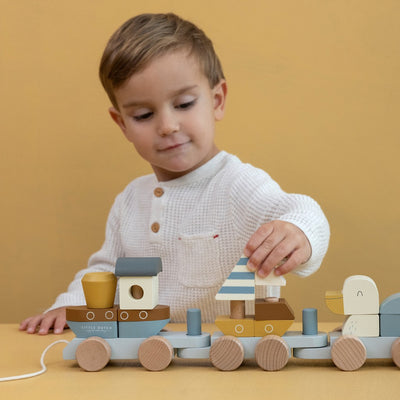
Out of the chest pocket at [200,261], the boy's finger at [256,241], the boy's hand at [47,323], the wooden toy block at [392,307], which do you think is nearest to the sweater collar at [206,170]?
the chest pocket at [200,261]

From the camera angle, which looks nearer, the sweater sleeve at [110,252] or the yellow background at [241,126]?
the sweater sleeve at [110,252]

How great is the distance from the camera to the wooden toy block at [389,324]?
67cm

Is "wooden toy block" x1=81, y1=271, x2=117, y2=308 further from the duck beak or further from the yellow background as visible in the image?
the yellow background

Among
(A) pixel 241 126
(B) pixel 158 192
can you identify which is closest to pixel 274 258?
(B) pixel 158 192

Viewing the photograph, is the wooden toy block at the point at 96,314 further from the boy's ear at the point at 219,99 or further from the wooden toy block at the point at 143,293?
the boy's ear at the point at 219,99

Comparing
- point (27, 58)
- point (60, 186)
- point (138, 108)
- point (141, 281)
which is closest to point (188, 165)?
point (138, 108)

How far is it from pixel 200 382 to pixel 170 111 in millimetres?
484

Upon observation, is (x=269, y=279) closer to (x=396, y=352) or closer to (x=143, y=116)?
(x=396, y=352)

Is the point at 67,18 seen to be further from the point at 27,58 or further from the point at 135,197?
the point at 135,197

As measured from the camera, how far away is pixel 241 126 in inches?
56.8

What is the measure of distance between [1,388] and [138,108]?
1.68ft

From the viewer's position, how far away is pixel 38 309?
153 centimetres

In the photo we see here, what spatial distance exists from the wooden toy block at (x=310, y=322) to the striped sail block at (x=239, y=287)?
0.06 meters

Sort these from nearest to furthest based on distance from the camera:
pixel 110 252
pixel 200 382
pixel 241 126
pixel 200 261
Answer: pixel 200 382 → pixel 200 261 → pixel 110 252 → pixel 241 126
